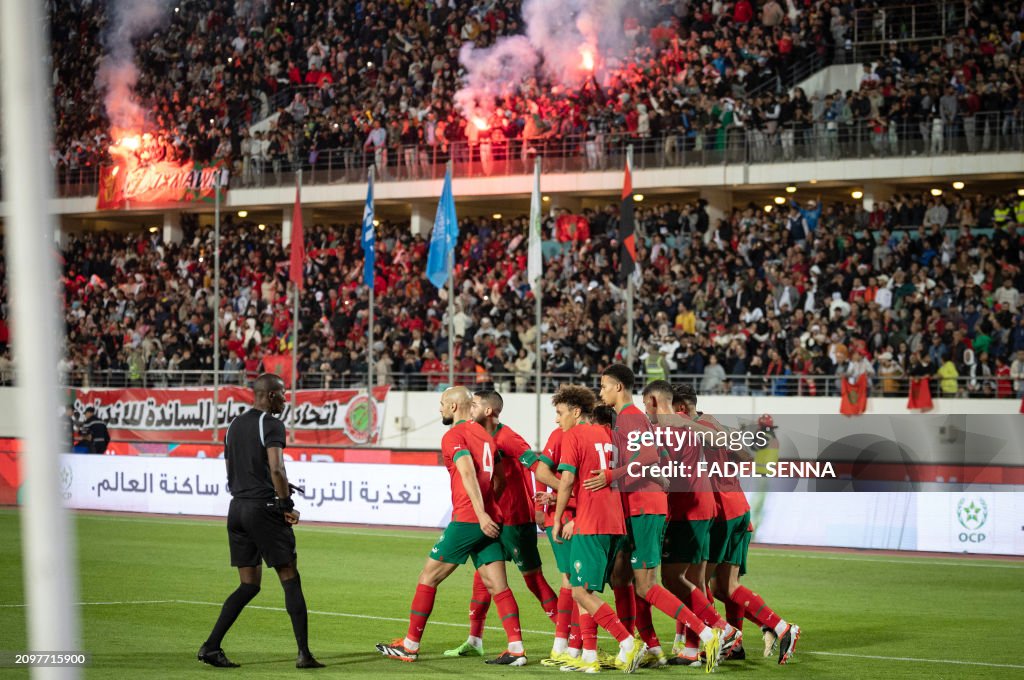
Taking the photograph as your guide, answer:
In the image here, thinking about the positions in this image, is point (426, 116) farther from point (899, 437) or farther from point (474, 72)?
point (899, 437)

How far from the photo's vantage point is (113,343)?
119ft

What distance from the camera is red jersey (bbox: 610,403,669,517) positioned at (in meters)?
9.46

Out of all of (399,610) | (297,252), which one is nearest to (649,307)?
(297,252)

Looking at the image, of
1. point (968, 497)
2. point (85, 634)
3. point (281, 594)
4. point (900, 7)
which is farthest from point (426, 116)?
point (85, 634)

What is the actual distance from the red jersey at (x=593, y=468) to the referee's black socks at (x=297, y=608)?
1.91 m

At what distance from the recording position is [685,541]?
32.9 feet

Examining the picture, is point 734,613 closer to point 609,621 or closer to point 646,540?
point 646,540

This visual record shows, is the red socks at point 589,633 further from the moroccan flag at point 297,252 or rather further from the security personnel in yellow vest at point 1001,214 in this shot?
the moroccan flag at point 297,252

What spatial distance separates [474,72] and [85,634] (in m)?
27.5

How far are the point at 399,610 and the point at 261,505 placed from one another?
4.25 metres

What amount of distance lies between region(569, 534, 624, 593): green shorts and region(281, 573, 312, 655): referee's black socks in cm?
182

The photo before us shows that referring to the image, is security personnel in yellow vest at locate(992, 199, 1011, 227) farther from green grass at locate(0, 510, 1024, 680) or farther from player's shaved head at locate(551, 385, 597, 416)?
player's shaved head at locate(551, 385, 597, 416)

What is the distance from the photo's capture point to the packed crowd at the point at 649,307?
2650 cm

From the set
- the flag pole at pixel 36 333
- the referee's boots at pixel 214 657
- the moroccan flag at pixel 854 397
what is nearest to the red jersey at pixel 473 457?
the referee's boots at pixel 214 657
